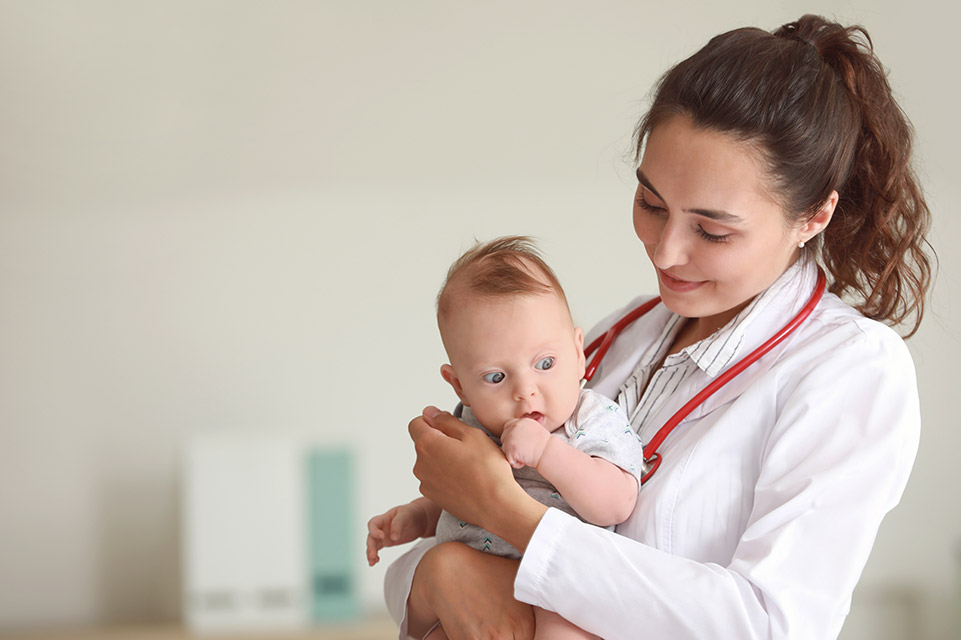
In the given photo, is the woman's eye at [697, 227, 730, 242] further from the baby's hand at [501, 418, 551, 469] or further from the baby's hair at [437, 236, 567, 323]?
the baby's hand at [501, 418, 551, 469]

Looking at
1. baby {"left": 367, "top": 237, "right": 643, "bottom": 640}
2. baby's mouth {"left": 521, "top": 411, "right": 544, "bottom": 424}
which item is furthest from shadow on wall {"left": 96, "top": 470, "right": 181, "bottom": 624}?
baby's mouth {"left": 521, "top": 411, "right": 544, "bottom": 424}

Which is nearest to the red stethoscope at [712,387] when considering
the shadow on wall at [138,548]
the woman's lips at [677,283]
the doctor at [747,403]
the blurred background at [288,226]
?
the doctor at [747,403]

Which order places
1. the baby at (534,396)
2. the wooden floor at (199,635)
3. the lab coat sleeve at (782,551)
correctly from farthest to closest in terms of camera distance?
1. the wooden floor at (199,635)
2. the baby at (534,396)
3. the lab coat sleeve at (782,551)

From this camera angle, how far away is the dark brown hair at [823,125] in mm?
→ 1484

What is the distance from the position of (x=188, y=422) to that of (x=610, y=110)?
70.1 inches

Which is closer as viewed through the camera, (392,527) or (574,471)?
(574,471)

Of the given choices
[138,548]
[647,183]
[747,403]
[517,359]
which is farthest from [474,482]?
[138,548]

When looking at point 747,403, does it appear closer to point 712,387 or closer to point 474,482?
point 712,387

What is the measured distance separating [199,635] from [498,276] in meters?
2.17

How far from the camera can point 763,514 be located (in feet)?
4.55

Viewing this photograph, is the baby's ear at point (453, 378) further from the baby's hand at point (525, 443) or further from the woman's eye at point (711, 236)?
the woman's eye at point (711, 236)

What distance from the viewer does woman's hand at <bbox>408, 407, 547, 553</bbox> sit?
1.40 meters

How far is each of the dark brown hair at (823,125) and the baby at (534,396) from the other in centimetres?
37

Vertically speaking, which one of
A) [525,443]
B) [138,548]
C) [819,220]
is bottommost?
[138,548]
